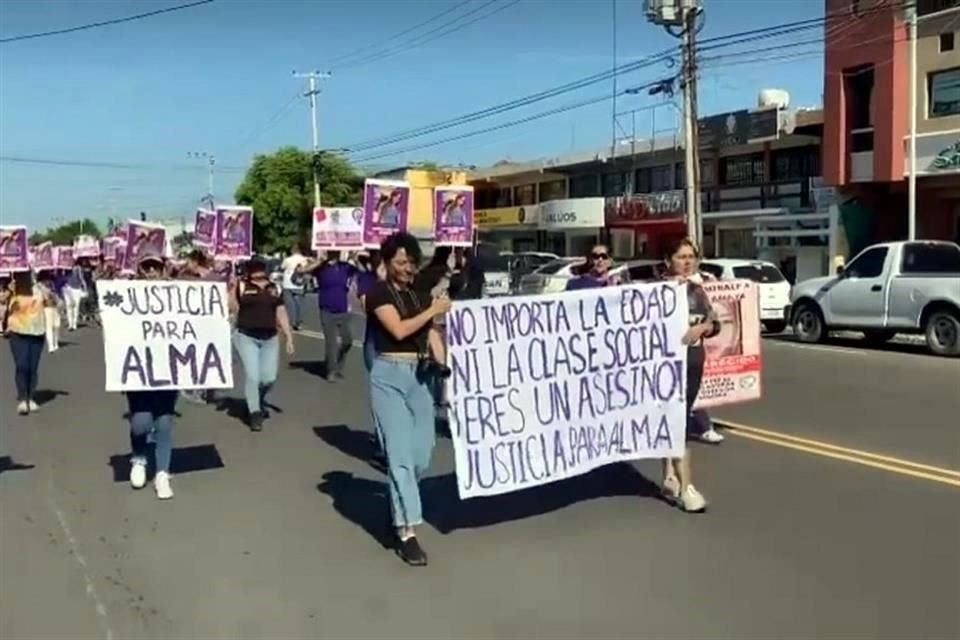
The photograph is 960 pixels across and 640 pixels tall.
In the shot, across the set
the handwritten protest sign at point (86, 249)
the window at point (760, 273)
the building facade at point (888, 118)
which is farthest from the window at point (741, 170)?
the handwritten protest sign at point (86, 249)

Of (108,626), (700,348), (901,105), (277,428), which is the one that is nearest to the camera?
(108,626)

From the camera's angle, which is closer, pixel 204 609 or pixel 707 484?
pixel 204 609

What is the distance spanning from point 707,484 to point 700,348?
0.94 meters

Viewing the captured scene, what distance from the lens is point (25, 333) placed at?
1250 centimetres

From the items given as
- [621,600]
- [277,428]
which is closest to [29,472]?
[277,428]

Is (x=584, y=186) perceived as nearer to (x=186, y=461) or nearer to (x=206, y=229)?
(x=206, y=229)

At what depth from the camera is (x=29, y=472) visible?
873 cm

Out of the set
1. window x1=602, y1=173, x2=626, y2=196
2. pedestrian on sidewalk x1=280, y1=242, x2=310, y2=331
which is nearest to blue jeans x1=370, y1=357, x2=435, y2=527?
pedestrian on sidewalk x1=280, y1=242, x2=310, y2=331

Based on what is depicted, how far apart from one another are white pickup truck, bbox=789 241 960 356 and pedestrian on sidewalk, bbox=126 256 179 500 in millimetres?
13380

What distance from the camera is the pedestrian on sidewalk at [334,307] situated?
1469cm

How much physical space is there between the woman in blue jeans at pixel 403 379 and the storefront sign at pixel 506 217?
157 ft

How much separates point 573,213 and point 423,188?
18.9 meters

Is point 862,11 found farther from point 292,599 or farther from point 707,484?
point 292,599

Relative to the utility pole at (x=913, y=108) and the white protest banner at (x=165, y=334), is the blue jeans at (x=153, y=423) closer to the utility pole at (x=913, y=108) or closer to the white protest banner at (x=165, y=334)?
the white protest banner at (x=165, y=334)
